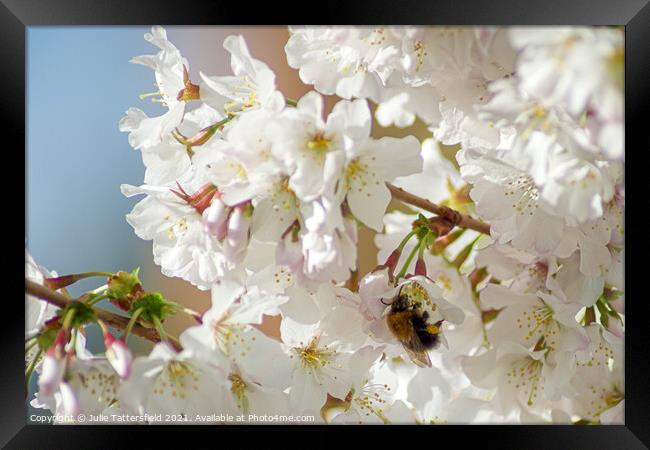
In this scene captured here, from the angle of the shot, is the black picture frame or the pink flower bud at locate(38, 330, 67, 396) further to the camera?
the black picture frame

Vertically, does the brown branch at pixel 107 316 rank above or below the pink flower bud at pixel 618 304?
above

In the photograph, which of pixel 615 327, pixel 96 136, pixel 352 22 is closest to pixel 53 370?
pixel 96 136

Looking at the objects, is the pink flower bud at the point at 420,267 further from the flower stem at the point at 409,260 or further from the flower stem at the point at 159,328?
the flower stem at the point at 159,328

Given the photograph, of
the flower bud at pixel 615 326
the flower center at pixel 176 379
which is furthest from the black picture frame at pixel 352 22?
the flower center at pixel 176 379

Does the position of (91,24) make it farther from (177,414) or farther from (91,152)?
(177,414)

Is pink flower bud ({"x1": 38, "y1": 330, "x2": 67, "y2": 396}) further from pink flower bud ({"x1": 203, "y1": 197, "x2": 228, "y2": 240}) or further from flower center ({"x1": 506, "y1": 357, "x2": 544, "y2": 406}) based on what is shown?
flower center ({"x1": 506, "y1": 357, "x2": 544, "y2": 406})

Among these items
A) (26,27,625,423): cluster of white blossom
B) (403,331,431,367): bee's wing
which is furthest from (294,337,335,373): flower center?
(403,331,431,367): bee's wing

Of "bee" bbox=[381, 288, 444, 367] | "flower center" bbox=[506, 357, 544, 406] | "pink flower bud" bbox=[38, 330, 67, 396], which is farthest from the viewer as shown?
"flower center" bbox=[506, 357, 544, 406]
